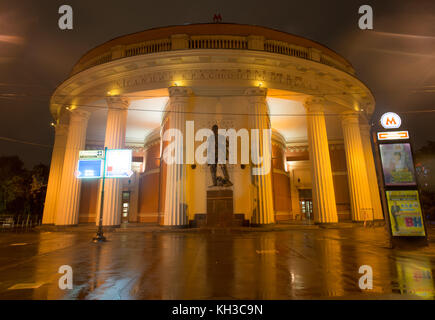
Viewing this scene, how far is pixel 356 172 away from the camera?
19812 mm

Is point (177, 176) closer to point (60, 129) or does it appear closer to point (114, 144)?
point (114, 144)

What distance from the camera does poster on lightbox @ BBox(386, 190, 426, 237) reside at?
8430mm

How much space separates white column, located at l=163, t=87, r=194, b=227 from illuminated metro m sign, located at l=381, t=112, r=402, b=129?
1118 centimetres

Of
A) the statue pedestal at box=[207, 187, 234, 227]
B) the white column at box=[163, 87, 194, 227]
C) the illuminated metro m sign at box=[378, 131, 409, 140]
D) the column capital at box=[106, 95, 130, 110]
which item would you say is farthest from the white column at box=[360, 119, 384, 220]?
the column capital at box=[106, 95, 130, 110]

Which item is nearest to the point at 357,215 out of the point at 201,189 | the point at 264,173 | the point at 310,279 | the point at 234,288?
the point at 264,173

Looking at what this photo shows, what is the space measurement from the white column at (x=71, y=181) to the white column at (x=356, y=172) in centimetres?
2205

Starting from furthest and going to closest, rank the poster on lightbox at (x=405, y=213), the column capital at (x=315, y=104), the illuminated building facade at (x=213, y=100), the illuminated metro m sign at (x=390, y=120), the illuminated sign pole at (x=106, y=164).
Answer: the column capital at (x=315, y=104) → the illuminated building facade at (x=213, y=100) → the illuminated sign pole at (x=106, y=164) → the illuminated metro m sign at (x=390, y=120) → the poster on lightbox at (x=405, y=213)

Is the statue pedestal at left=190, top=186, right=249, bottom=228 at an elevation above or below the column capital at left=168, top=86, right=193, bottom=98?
below

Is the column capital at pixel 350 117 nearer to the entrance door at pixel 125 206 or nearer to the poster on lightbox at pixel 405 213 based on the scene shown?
the poster on lightbox at pixel 405 213

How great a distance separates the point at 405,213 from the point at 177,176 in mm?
11824

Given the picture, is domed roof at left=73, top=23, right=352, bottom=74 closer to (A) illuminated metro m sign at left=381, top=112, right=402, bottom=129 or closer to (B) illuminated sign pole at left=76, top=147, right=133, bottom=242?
(B) illuminated sign pole at left=76, top=147, right=133, bottom=242

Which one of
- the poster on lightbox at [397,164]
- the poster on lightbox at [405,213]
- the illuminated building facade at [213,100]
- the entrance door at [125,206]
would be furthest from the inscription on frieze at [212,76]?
the entrance door at [125,206]

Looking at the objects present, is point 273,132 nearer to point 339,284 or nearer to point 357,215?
point 357,215

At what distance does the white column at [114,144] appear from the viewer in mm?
16234
